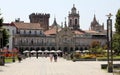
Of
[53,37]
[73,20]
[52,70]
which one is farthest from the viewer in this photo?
[73,20]

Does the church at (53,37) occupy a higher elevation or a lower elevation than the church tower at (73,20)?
lower

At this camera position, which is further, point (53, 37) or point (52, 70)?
point (53, 37)

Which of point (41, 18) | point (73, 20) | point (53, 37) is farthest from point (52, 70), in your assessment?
point (41, 18)

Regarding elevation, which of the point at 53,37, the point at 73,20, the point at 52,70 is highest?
the point at 73,20

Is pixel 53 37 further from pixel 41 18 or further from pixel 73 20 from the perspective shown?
pixel 41 18

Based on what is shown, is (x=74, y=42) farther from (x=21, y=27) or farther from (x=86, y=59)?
(x=86, y=59)

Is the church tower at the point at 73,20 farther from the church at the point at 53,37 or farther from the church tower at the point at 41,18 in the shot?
the church tower at the point at 41,18

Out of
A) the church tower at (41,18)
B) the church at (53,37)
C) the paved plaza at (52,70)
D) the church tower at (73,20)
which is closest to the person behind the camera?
the paved plaza at (52,70)

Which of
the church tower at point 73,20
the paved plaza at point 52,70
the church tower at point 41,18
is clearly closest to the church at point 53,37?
the church tower at point 73,20

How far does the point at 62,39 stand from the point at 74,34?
5219 mm

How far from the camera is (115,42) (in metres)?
83.1

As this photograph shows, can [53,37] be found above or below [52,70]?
above

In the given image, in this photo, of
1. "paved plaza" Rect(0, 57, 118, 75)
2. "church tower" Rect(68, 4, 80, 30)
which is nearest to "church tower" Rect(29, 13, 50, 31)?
"church tower" Rect(68, 4, 80, 30)

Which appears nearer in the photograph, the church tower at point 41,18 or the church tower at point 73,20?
the church tower at point 73,20
